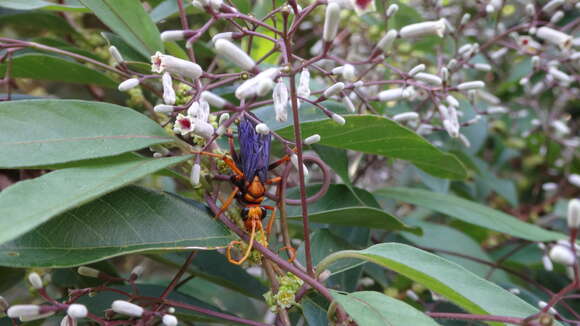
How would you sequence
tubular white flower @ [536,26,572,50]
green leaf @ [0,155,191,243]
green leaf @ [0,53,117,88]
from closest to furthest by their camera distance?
1. green leaf @ [0,155,191,243]
2. green leaf @ [0,53,117,88]
3. tubular white flower @ [536,26,572,50]

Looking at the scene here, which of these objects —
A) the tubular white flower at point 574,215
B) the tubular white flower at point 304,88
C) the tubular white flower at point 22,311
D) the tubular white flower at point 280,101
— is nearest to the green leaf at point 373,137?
the tubular white flower at point 304,88

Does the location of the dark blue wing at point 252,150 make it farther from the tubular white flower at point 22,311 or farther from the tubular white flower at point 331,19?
the tubular white flower at point 22,311

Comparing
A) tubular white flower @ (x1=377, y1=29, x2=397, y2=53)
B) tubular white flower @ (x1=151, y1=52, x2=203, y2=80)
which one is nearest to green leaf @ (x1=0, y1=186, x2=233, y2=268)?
tubular white flower @ (x1=151, y1=52, x2=203, y2=80)

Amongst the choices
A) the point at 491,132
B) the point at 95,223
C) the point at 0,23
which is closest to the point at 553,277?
the point at 491,132

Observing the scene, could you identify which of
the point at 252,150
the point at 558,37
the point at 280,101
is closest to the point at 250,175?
the point at 252,150

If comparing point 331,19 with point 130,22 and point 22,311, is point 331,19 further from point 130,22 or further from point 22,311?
point 22,311

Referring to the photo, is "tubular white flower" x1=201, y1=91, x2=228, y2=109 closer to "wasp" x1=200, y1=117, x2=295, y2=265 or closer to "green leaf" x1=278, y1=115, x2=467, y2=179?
"wasp" x1=200, y1=117, x2=295, y2=265

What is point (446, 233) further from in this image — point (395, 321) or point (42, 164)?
point (42, 164)
